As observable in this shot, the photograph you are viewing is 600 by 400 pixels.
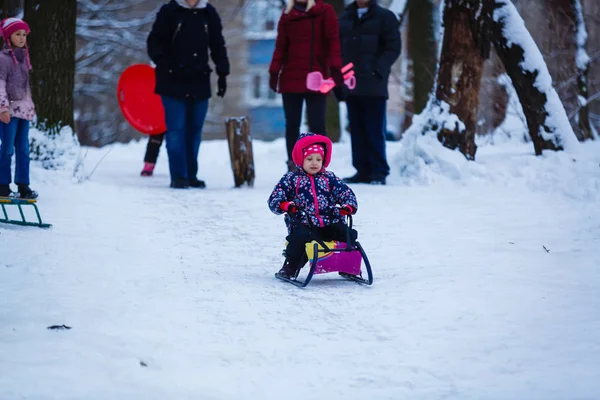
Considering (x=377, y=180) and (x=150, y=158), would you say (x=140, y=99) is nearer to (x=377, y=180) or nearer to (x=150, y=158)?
(x=150, y=158)

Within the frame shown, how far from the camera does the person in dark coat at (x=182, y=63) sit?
9.63 metres

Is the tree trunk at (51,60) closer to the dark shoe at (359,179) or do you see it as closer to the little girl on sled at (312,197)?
the dark shoe at (359,179)

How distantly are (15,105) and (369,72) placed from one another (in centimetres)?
390

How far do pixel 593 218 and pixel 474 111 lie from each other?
3.29 m

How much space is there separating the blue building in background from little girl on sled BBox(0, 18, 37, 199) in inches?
1091

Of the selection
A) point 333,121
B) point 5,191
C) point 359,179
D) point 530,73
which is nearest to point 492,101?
point 333,121

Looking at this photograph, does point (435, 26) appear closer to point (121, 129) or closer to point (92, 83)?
point (92, 83)

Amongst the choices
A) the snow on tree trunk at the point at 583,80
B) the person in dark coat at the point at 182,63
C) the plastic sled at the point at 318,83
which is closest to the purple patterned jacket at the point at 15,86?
the person in dark coat at the point at 182,63

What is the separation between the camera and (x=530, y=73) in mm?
10328

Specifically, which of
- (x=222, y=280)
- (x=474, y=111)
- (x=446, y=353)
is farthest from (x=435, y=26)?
(x=446, y=353)

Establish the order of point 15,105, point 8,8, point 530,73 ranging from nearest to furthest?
point 15,105 < point 530,73 < point 8,8

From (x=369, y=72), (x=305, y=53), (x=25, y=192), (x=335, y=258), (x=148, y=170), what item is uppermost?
(x=305, y=53)

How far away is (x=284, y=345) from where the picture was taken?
13.9 feet

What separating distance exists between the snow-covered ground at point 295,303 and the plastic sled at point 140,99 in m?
2.84
